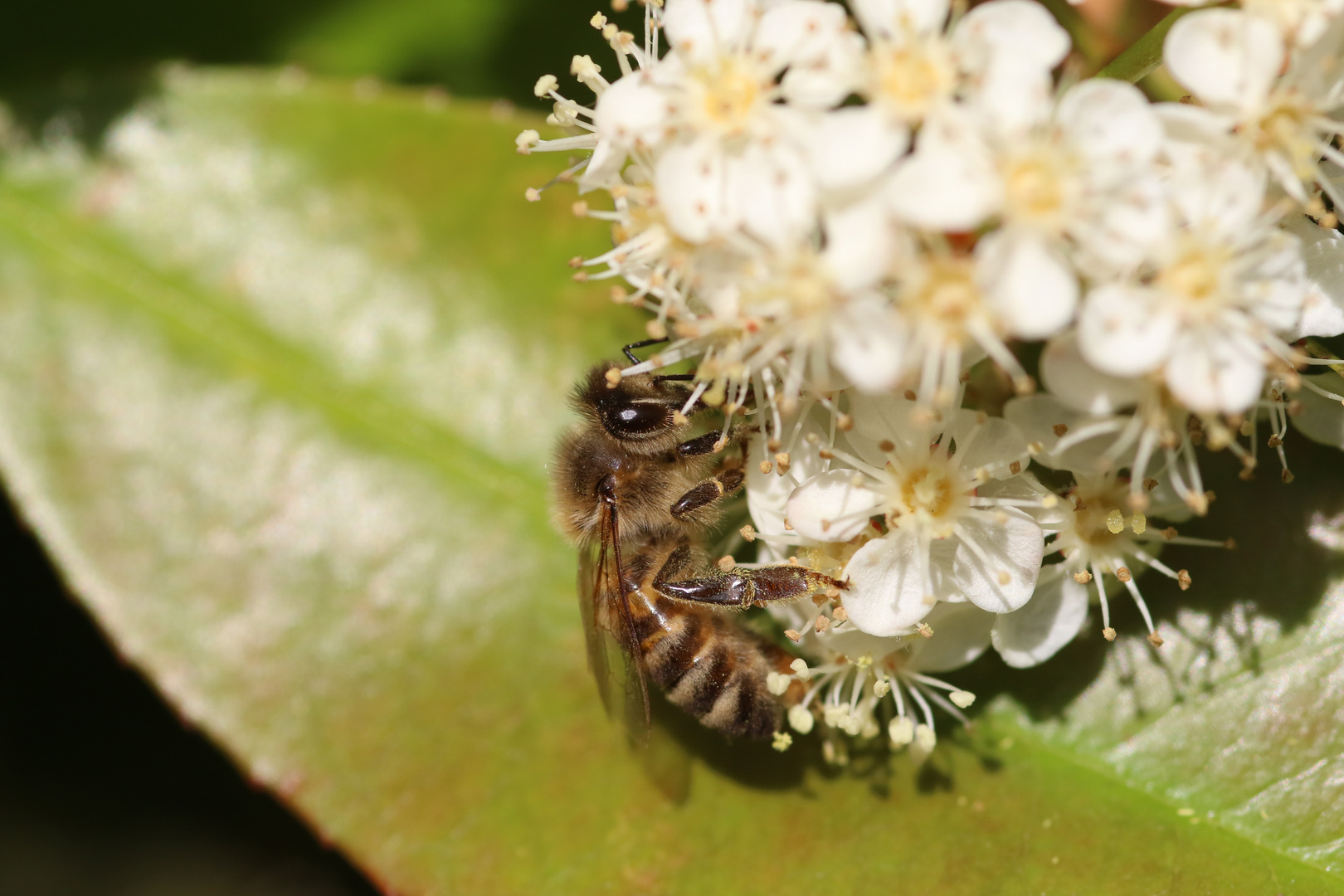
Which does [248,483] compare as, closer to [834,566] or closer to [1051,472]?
[834,566]

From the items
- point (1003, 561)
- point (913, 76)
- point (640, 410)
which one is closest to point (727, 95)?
point (913, 76)

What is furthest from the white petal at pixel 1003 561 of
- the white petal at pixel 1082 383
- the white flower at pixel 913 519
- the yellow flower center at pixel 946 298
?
the yellow flower center at pixel 946 298

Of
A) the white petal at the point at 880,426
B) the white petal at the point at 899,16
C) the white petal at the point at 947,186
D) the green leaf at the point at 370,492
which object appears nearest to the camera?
the white petal at the point at 947,186

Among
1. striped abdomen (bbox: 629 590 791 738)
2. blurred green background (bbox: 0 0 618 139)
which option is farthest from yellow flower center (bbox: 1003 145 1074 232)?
blurred green background (bbox: 0 0 618 139)

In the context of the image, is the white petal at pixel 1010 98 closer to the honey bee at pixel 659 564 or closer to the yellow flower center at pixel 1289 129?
the yellow flower center at pixel 1289 129

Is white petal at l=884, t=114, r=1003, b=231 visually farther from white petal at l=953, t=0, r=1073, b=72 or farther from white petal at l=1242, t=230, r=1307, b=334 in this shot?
white petal at l=1242, t=230, r=1307, b=334

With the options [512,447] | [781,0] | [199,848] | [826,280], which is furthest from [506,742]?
[781,0]
